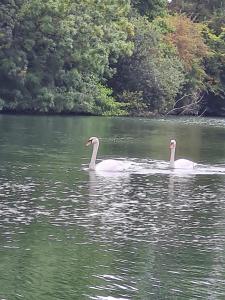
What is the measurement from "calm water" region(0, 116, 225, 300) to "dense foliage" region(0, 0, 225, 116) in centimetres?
2479

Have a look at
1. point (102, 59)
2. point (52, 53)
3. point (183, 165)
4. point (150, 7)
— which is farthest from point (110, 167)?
point (150, 7)

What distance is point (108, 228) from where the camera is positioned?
15.8 metres

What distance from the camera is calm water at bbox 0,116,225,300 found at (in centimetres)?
1199

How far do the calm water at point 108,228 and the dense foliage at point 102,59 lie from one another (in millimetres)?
24786

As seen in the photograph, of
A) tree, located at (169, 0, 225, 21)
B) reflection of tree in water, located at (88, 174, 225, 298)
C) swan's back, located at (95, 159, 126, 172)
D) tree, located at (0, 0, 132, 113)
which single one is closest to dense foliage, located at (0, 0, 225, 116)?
tree, located at (0, 0, 132, 113)

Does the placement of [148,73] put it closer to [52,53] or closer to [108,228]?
[52,53]

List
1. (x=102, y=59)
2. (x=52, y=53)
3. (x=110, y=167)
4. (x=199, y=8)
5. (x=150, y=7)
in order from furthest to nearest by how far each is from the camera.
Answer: (x=199, y=8) → (x=150, y=7) → (x=102, y=59) → (x=52, y=53) → (x=110, y=167)

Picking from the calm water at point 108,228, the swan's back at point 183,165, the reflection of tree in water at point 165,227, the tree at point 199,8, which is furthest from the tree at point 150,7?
the reflection of tree in water at point 165,227

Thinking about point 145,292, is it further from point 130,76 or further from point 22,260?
point 130,76

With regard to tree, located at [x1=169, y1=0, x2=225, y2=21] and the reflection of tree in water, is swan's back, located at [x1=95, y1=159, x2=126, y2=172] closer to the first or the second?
the reflection of tree in water

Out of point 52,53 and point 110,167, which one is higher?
point 52,53

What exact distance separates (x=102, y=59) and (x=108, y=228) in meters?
41.7

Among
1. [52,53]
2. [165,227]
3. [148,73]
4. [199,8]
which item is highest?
[199,8]

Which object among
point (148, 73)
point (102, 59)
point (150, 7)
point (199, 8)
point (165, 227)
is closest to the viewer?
point (165, 227)
